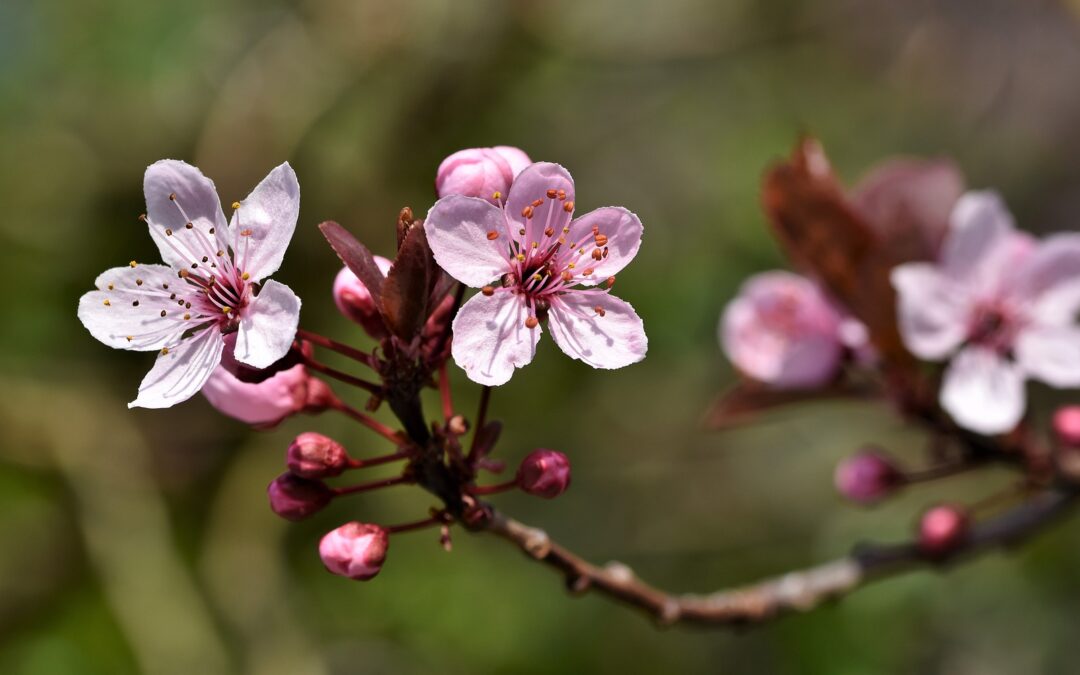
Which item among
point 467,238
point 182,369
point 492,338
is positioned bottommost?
point 182,369

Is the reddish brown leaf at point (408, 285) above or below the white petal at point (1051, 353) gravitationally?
below

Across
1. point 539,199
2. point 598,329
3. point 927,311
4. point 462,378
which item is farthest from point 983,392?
point 462,378

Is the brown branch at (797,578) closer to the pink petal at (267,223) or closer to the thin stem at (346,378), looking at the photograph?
the thin stem at (346,378)

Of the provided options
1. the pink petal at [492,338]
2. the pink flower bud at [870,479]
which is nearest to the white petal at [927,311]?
the pink flower bud at [870,479]

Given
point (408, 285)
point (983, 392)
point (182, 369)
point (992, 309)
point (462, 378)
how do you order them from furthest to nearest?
point (462, 378) → point (992, 309) → point (983, 392) → point (182, 369) → point (408, 285)

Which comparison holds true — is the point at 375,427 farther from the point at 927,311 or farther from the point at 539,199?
the point at 927,311

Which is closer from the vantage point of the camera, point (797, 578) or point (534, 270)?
point (534, 270)
